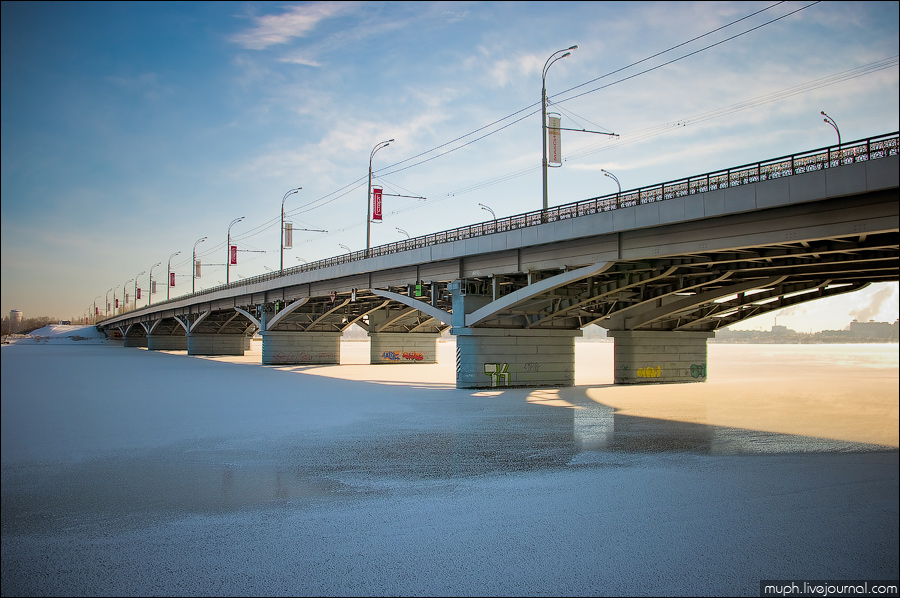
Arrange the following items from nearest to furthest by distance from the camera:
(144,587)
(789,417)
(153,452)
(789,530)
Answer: (144,587), (789,530), (153,452), (789,417)

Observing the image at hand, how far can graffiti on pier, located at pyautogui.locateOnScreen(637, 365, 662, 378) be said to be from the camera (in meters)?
38.0

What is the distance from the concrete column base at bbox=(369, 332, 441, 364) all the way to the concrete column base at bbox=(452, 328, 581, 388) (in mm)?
30298

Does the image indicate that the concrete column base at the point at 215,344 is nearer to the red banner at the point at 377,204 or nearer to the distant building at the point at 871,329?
the red banner at the point at 377,204

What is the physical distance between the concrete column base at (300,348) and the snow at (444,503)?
40.4 m

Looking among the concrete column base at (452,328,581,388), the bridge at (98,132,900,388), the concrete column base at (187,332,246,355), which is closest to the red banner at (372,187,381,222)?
the bridge at (98,132,900,388)

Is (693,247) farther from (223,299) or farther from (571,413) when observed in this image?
(223,299)

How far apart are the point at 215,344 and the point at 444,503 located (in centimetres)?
8384

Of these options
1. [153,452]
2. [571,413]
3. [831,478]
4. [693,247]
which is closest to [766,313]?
[693,247]

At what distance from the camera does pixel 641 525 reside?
8.62m

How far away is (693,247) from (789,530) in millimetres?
14902

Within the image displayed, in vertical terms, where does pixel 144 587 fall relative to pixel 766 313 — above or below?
below

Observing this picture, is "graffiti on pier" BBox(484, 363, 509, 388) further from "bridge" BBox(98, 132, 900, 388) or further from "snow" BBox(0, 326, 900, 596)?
"snow" BBox(0, 326, 900, 596)

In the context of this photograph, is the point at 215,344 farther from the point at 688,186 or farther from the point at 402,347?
the point at 688,186

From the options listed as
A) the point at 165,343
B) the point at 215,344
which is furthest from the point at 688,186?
the point at 165,343
